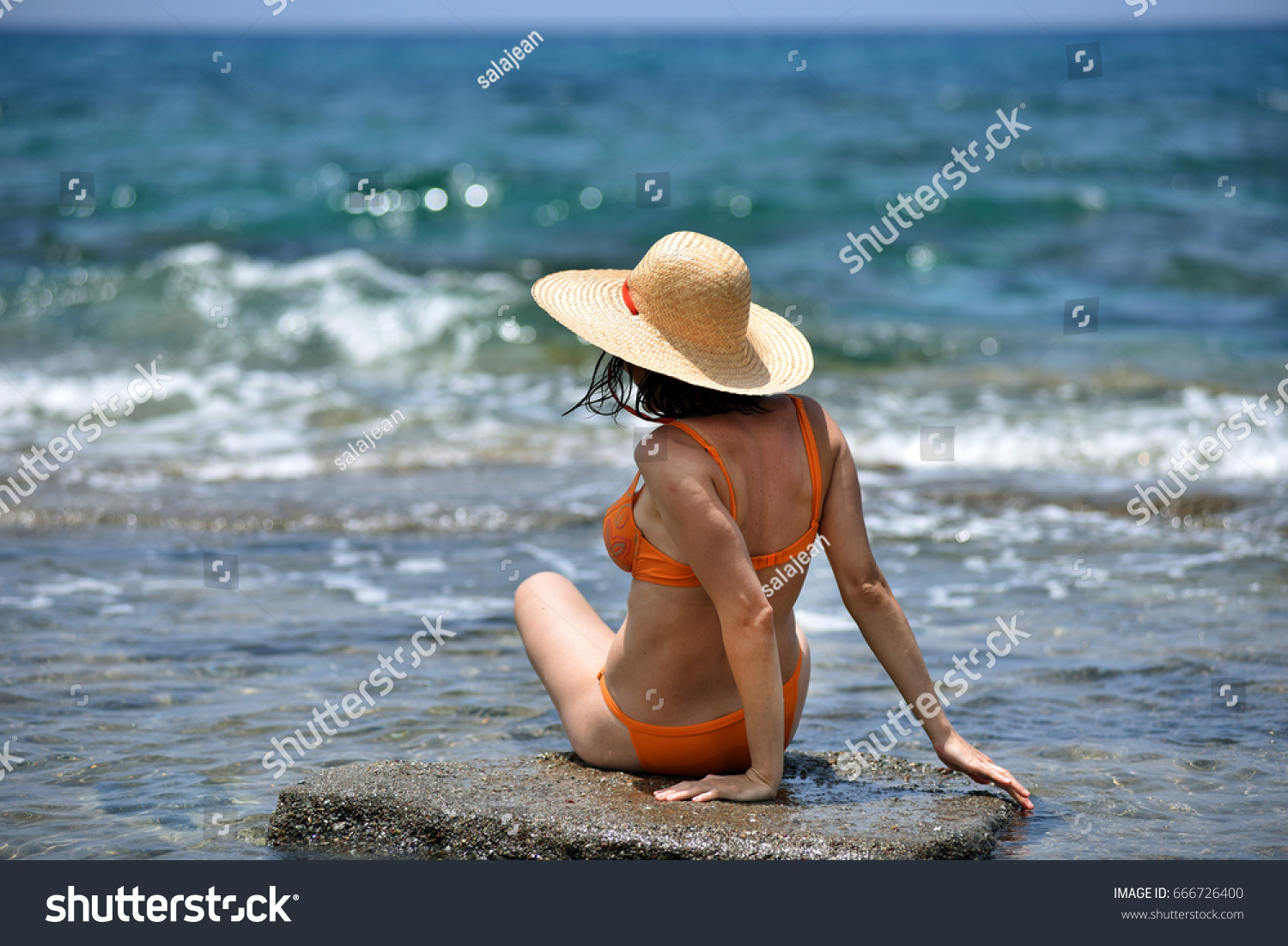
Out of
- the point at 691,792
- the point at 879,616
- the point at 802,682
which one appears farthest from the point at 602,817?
the point at 879,616

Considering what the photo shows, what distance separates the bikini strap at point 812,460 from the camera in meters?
2.77

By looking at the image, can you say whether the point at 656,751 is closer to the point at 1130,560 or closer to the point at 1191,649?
the point at 1191,649

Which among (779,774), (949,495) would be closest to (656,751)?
(779,774)

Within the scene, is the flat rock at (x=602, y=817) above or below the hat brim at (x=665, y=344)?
below

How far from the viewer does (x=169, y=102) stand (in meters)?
23.8

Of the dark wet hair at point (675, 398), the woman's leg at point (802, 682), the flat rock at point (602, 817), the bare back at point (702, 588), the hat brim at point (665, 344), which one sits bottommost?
the flat rock at point (602, 817)

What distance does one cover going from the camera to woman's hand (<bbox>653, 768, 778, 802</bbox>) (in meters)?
2.75

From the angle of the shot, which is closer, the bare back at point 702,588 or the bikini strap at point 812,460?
the bare back at point 702,588

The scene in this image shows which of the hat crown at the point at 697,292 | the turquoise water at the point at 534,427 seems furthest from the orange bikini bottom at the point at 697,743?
the hat crown at the point at 697,292

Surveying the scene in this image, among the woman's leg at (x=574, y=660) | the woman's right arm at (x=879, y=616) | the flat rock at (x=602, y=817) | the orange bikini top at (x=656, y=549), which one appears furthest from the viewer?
the woman's leg at (x=574, y=660)

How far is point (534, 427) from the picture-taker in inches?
329

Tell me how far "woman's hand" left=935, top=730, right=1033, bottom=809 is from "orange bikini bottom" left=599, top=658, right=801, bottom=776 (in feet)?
1.28

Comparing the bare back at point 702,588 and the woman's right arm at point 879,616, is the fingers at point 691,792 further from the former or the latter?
the woman's right arm at point 879,616
